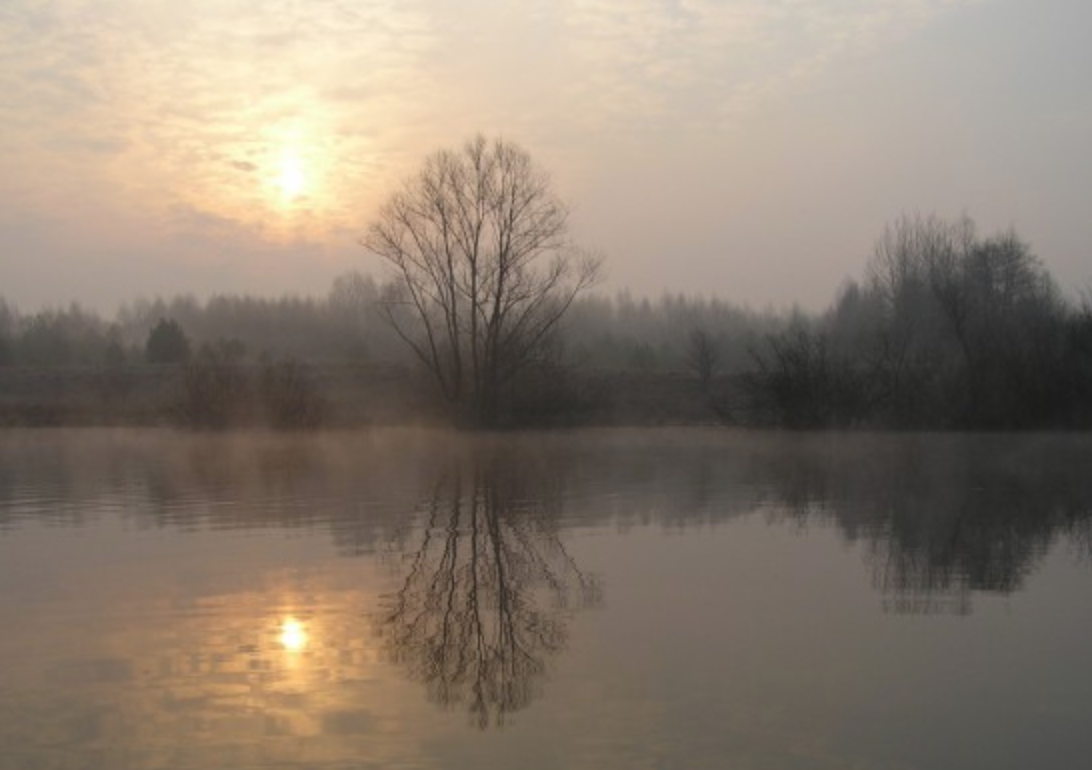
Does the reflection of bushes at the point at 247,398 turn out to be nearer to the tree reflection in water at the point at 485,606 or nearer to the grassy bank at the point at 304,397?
the grassy bank at the point at 304,397

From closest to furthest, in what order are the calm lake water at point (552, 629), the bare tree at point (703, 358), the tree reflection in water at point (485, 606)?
the calm lake water at point (552, 629) → the tree reflection in water at point (485, 606) → the bare tree at point (703, 358)

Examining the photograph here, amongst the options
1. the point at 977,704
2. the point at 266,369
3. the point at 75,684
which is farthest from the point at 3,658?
the point at 266,369

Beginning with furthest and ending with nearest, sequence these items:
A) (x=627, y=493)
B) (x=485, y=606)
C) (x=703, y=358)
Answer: (x=703, y=358), (x=627, y=493), (x=485, y=606)

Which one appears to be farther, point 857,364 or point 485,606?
point 857,364

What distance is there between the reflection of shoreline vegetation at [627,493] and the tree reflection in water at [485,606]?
0.36 ft

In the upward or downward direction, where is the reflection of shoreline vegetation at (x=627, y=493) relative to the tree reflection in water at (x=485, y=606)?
upward

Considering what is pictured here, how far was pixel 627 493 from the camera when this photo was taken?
55.1 ft

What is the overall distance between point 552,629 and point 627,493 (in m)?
9.26

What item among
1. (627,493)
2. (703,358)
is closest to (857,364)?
(703,358)

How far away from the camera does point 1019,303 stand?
5638 cm

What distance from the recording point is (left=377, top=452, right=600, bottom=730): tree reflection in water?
6340mm

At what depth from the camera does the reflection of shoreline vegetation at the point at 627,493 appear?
11133mm

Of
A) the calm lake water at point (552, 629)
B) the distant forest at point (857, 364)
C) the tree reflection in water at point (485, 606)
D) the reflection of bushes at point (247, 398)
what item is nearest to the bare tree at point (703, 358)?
the distant forest at point (857, 364)

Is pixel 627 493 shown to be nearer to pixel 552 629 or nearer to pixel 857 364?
pixel 552 629
